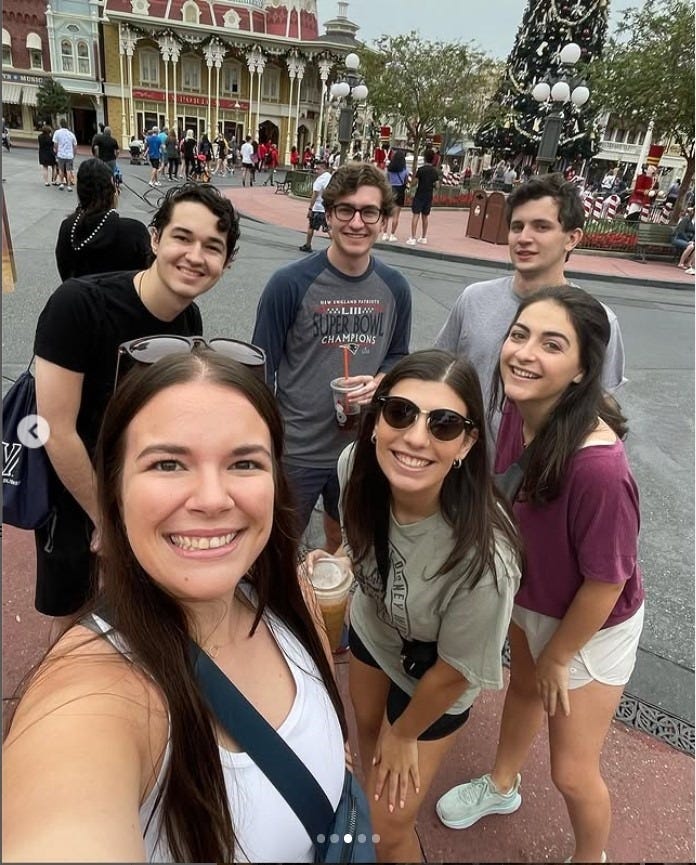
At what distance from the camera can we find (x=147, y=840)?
3.22ft

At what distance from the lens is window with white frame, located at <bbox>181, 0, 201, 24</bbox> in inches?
1556

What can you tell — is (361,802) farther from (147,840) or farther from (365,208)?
(365,208)

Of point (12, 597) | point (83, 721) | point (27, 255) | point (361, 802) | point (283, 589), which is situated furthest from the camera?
point (27, 255)

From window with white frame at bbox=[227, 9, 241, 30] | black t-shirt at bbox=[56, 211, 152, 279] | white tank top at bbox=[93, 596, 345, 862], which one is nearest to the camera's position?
white tank top at bbox=[93, 596, 345, 862]

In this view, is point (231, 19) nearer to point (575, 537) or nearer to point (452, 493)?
point (452, 493)

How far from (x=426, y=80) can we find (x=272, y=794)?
93.1ft

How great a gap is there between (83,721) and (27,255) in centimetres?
921

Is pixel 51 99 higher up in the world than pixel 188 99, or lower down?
lower down

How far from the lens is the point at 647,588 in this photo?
3.46m

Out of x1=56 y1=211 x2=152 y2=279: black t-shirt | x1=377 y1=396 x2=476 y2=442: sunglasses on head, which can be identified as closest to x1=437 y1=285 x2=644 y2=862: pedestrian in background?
x1=377 y1=396 x2=476 y2=442: sunglasses on head

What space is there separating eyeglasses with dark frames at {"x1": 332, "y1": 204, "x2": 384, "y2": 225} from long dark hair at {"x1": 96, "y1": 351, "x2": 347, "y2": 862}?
1516 mm

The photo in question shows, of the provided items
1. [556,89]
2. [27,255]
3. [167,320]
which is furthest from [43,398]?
[556,89]

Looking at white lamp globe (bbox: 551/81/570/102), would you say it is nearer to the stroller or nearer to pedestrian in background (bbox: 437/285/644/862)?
pedestrian in background (bbox: 437/285/644/862)

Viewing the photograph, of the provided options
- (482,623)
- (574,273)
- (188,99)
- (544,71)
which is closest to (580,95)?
(574,273)
